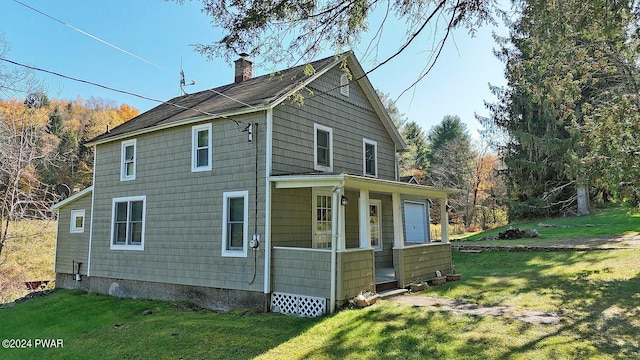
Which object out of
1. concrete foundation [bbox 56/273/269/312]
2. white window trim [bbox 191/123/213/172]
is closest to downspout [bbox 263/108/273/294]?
concrete foundation [bbox 56/273/269/312]

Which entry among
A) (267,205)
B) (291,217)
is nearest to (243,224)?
(267,205)

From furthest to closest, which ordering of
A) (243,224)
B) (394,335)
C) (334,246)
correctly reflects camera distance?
(243,224)
(334,246)
(394,335)

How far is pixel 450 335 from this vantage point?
6516mm

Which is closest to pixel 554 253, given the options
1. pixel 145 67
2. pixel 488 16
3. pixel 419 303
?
pixel 419 303

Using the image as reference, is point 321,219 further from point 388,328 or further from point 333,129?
point 388,328

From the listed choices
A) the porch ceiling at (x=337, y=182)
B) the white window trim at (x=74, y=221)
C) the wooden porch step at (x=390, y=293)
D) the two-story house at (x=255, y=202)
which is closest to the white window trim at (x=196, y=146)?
the two-story house at (x=255, y=202)

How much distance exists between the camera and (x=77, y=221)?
571 inches

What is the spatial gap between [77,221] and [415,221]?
541 inches

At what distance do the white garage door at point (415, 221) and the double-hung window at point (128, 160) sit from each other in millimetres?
11129

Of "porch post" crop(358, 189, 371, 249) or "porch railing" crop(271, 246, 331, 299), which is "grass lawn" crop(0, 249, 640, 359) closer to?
"porch railing" crop(271, 246, 331, 299)

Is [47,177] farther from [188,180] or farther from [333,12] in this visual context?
[333,12]

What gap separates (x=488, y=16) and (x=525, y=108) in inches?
846

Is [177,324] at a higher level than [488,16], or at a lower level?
lower

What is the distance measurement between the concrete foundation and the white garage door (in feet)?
33.6
